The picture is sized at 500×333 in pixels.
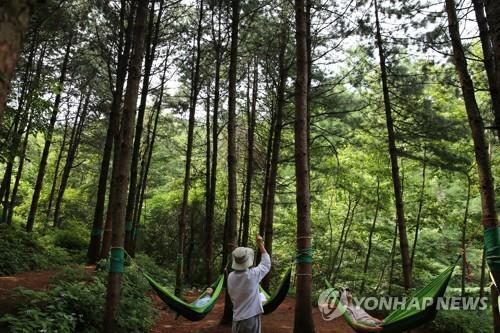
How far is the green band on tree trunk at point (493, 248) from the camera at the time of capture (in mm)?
3434

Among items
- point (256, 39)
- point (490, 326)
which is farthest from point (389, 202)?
point (256, 39)

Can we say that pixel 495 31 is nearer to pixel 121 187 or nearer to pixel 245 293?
pixel 245 293

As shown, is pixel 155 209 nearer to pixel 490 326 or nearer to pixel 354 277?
pixel 354 277

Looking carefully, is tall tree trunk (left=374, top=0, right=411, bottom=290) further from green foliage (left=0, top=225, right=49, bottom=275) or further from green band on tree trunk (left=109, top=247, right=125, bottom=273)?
green foliage (left=0, top=225, right=49, bottom=275)

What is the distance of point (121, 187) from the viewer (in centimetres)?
407

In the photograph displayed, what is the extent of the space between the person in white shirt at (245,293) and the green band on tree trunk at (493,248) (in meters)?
2.03

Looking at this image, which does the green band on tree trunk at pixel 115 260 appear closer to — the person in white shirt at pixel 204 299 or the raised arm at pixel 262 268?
the raised arm at pixel 262 268

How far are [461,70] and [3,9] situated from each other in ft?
14.4

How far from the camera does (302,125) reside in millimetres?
5078

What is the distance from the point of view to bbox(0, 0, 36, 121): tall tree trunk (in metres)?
1.00

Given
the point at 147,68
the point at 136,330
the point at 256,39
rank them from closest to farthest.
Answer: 1. the point at 136,330
2. the point at 256,39
3. the point at 147,68

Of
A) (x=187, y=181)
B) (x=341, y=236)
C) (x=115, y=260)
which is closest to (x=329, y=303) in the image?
(x=187, y=181)

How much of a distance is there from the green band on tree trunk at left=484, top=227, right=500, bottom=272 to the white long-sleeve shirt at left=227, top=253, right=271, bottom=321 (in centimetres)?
204

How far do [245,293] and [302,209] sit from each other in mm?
1590
